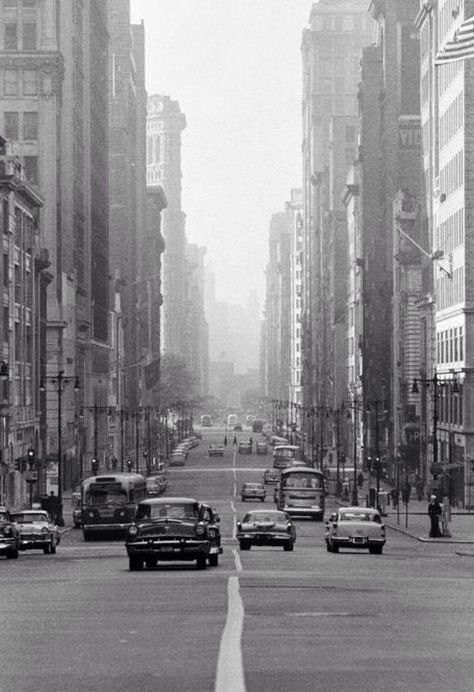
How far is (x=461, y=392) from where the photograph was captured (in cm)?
10669

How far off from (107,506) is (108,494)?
1.78 ft

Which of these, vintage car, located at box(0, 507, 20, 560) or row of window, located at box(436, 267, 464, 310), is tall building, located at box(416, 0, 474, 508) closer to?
row of window, located at box(436, 267, 464, 310)

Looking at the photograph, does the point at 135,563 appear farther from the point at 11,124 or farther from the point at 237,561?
the point at 11,124

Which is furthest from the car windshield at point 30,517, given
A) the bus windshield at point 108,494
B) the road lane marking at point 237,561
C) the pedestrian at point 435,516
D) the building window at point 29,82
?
the building window at point 29,82

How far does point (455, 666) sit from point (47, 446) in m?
114

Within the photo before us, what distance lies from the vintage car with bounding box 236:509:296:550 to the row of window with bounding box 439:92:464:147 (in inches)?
2219

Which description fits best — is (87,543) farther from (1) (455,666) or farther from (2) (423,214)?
(2) (423,214)

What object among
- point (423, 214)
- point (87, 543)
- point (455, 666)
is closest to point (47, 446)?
point (423, 214)

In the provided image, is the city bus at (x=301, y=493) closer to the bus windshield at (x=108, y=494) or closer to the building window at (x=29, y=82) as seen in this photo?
the bus windshield at (x=108, y=494)

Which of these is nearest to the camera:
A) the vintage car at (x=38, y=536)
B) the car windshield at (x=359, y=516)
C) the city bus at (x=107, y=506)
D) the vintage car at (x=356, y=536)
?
the vintage car at (x=356, y=536)

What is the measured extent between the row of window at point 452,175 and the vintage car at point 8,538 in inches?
2425

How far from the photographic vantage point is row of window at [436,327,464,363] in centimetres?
10994

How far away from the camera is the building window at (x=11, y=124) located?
144 m

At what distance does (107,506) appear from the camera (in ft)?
223
